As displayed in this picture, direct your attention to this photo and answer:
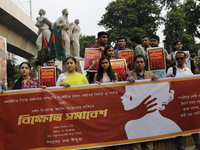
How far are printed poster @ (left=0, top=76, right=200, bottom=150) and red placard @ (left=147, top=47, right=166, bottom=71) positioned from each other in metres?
0.67

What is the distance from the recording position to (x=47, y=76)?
472cm

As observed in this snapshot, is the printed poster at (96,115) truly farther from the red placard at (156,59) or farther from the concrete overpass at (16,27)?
the concrete overpass at (16,27)

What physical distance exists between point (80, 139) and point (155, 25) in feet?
88.0

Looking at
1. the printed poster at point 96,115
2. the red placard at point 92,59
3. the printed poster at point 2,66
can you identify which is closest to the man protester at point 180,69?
the printed poster at point 96,115

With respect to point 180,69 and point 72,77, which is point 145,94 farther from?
point 72,77

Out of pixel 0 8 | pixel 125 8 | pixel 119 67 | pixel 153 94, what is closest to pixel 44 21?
pixel 0 8

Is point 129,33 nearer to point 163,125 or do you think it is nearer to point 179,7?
point 179,7

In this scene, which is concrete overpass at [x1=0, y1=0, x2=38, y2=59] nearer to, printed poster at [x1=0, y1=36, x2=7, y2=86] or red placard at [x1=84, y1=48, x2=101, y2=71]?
printed poster at [x1=0, y1=36, x2=7, y2=86]

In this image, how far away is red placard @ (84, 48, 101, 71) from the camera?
482 centimetres

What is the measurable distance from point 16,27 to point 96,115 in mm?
18026

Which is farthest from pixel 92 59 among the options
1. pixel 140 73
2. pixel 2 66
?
pixel 2 66

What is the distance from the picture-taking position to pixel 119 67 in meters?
4.57

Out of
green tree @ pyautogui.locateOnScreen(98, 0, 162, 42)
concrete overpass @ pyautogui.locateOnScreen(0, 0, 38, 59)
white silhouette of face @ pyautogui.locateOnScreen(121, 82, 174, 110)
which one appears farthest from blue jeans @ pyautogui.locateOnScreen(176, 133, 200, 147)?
green tree @ pyautogui.locateOnScreen(98, 0, 162, 42)

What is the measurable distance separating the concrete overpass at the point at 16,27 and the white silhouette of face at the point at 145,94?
13133mm
